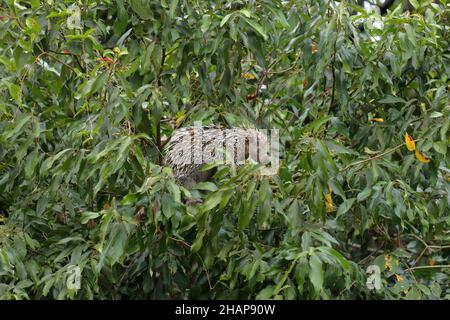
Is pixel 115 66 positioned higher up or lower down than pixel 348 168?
higher up

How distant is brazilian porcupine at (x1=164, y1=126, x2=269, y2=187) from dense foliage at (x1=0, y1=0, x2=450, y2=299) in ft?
0.22

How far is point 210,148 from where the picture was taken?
8.05 ft

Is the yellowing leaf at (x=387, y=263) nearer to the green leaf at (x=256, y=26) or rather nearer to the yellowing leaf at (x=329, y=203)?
the yellowing leaf at (x=329, y=203)

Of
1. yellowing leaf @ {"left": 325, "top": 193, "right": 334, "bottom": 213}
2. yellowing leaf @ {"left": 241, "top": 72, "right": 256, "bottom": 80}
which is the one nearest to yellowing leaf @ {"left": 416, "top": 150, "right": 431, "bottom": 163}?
yellowing leaf @ {"left": 325, "top": 193, "right": 334, "bottom": 213}

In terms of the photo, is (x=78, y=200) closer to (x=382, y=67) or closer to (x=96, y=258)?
(x=96, y=258)

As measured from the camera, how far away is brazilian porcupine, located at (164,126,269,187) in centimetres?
241

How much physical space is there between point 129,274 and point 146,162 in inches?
25.4

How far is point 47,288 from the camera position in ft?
8.16

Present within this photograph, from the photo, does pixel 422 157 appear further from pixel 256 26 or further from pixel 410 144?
pixel 256 26

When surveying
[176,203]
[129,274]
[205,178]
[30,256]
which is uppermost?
[176,203]

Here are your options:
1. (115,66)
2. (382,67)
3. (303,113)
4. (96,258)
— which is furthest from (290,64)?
(96,258)

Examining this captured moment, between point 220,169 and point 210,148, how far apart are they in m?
0.11

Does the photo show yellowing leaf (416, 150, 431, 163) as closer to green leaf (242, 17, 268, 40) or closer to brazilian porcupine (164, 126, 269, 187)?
brazilian porcupine (164, 126, 269, 187)

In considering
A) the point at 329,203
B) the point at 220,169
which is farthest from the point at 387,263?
the point at 220,169
